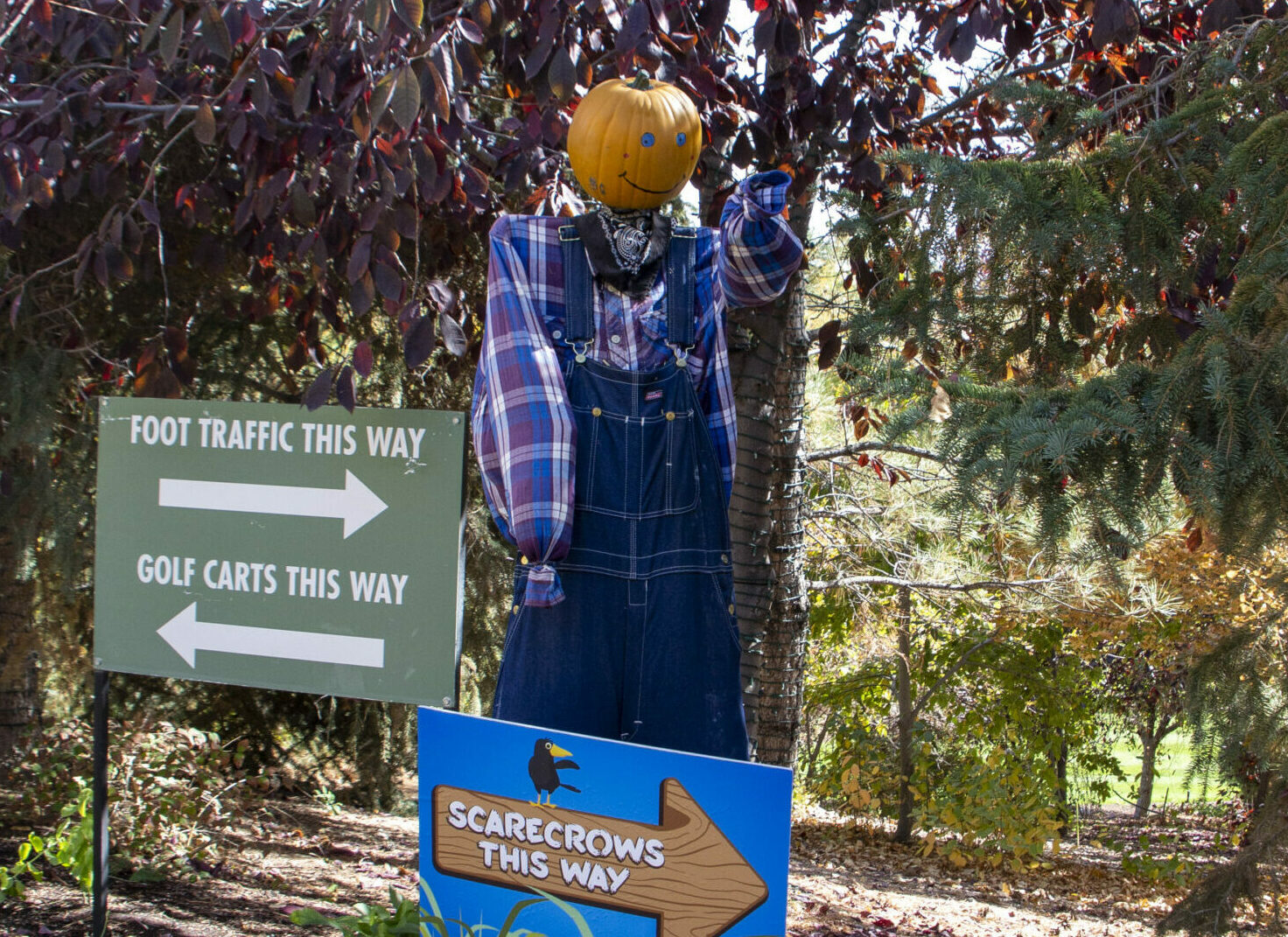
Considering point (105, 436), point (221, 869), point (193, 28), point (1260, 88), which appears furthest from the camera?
point (221, 869)

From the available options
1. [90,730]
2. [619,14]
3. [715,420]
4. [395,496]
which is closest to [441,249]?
[619,14]

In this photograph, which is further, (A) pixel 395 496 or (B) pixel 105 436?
(B) pixel 105 436

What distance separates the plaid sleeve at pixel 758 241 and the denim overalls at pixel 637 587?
151mm

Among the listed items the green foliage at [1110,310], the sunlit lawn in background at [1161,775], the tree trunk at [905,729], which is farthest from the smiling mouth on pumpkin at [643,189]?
the sunlit lawn in background at [1161,775]

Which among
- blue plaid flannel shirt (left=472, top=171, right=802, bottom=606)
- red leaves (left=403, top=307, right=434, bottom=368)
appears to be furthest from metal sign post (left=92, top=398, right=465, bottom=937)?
blue plaid flannel shirt (left=472, top=171, right=802, bottom=606)

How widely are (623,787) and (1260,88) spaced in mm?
1884

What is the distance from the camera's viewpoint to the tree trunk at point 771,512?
3637 millimetres

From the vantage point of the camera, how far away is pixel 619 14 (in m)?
2.64

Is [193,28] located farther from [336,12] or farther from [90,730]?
[90,730]

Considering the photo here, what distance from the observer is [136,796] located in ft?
11.9

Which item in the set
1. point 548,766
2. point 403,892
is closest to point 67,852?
point 403,892

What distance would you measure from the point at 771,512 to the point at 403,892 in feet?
5.94

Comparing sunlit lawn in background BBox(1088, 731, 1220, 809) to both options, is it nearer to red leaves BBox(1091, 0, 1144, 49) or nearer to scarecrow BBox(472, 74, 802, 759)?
red leaves BBox(1091, 0, 1144, 49)

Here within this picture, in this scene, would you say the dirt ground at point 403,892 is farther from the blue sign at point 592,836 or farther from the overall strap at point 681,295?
the overall strap at point 681,295
